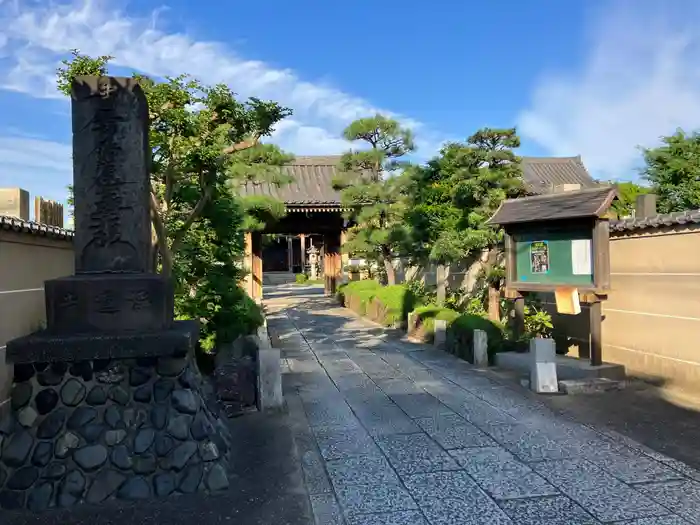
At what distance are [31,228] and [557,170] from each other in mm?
33120

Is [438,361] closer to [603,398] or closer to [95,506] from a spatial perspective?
[603,398]

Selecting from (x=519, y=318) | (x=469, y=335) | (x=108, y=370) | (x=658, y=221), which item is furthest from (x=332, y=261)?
(x=108, y=370)

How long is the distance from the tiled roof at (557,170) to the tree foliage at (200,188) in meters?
25.8

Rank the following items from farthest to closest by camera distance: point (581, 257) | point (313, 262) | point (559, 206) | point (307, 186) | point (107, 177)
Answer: point (313, 262) < point (307, 186) < point (559, 206) < point (581, 257) < point (107, 177)

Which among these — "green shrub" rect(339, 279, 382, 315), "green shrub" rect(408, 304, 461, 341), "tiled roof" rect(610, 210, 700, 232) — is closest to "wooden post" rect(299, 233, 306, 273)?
"green shrub" rect(339, 279, 382, 315)

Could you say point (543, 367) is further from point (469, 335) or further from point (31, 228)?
point (31, 228)

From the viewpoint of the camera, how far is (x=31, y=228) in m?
7.30

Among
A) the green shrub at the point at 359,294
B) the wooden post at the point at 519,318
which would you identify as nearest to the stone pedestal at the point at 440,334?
the wooden post at the point at 519,318

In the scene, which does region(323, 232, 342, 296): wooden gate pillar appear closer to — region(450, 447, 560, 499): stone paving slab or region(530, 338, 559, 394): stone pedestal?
region(530, 338, 559, 394): stone pedestal

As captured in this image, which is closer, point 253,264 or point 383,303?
point 383,303

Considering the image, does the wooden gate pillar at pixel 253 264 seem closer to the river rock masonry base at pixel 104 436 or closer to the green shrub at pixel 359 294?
the green shrub at pixel 359 294

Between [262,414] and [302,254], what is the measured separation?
1696 inches

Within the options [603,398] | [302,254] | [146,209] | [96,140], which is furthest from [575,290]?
[302,254]

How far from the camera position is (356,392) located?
28.5ft
